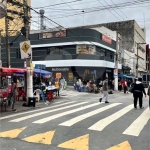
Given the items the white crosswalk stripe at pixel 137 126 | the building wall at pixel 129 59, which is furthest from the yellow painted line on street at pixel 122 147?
the building wall at pixel 129 59

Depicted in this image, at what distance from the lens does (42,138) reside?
6.96m

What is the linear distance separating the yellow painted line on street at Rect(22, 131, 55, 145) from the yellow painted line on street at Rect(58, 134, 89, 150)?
485 millimetres

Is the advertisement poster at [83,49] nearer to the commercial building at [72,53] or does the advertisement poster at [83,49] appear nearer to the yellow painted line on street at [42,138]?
the commercial building at [72,53]

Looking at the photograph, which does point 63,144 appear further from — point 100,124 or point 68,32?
point 68,32

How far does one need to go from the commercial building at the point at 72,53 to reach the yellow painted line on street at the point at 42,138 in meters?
28.4

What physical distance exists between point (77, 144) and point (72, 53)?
102ft

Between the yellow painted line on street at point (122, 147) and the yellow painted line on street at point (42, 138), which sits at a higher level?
the yellow painted line on street at point (42, 138)

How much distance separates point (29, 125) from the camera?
8.84m

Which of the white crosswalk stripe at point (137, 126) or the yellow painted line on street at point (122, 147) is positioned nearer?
the yellow painted line on street at point (122, 147)

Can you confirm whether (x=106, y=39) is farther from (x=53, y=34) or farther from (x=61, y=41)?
(x=53, y=34)

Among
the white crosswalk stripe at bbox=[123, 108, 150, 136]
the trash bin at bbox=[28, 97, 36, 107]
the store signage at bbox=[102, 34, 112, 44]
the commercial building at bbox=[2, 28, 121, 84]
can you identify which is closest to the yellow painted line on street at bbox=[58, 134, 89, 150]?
the white crosswalk stripe at bbox=[123, 108, 150, 136]

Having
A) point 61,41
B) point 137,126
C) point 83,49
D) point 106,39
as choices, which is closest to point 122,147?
point 137,126

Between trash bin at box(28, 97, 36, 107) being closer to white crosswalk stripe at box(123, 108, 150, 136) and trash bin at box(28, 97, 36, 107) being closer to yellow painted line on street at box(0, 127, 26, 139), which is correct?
yellow painted line on street at box(0, 127, 26, 139)

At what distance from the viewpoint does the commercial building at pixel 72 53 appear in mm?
36625
